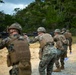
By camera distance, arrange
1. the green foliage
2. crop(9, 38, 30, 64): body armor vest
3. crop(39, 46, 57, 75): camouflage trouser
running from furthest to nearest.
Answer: the green foliage → crop(39, 46, 57, 75): camouflage trouser → crop(9, 38, 30, 64): body armor vest

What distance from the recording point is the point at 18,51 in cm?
740

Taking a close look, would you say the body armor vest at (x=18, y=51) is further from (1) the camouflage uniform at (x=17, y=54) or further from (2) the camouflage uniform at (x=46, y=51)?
(2) the camouflage uniform at (x=46, y=51)

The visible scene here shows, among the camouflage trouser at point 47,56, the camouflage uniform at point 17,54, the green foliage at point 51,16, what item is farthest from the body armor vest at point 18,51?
the green foliage at point 51,16

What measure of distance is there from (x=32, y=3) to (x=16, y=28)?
8121cm

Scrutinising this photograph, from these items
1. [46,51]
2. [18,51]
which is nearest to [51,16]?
[46,51]

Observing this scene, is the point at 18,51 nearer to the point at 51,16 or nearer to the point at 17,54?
the point at 17,54

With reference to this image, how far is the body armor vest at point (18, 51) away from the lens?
7.38m

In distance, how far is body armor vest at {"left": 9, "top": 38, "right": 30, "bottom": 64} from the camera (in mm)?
7383

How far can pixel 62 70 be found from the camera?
15.7 metres

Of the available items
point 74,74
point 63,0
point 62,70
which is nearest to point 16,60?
point 74,74

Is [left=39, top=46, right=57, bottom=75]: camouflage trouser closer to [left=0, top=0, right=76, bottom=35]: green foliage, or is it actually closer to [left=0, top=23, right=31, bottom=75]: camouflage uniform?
[left=0, top=23, right=31, bottom=75]: camouflage uniform

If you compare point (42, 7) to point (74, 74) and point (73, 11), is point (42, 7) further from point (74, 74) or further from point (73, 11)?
point (74, 74)

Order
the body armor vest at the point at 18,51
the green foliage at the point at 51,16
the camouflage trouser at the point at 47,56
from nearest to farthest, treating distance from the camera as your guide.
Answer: the body armor vest at the point at 18,51, the camouflage trouser at the point at 47,56, the green foliage at the point at 51,16

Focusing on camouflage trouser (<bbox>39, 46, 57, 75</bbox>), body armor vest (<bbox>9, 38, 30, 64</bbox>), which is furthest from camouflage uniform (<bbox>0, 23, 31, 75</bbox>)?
camouflage trouser (<bbox>39, 46, 57, 75</bbox>)
